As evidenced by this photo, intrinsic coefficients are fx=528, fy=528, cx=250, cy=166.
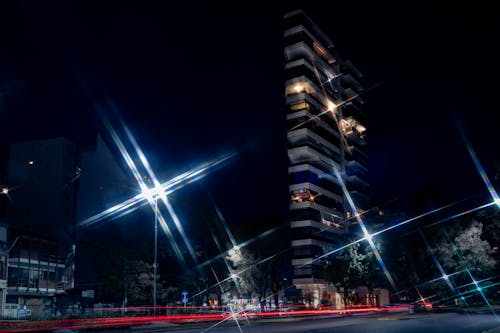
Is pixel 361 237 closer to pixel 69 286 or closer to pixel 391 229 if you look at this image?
pixel 391 229

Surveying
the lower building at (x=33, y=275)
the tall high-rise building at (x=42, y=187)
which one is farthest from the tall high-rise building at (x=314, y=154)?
the lower building at (x=33, y=275)

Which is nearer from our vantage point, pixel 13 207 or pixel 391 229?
pixel 391 229

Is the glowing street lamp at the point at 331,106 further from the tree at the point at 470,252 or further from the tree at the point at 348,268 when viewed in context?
the tree at the point at 470,252

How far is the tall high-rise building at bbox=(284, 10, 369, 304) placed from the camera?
99.4 metres

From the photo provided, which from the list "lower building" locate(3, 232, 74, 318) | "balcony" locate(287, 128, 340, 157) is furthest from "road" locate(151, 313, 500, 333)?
"balcony" locate(287, 128, 340, 157)

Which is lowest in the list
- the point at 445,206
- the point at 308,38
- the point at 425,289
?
the point at 425,289

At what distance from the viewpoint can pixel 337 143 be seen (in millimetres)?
120188

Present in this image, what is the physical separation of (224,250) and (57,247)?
757 inches

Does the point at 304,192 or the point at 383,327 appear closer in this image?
the point at 383,327

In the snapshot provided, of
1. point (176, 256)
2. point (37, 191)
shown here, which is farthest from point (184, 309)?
point (37, 191)

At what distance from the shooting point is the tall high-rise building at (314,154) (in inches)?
3915

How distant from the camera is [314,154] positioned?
105 metres

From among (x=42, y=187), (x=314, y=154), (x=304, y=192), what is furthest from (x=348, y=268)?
(x=314, y=154)

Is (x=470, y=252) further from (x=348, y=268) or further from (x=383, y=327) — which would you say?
(x=348, y=268)
